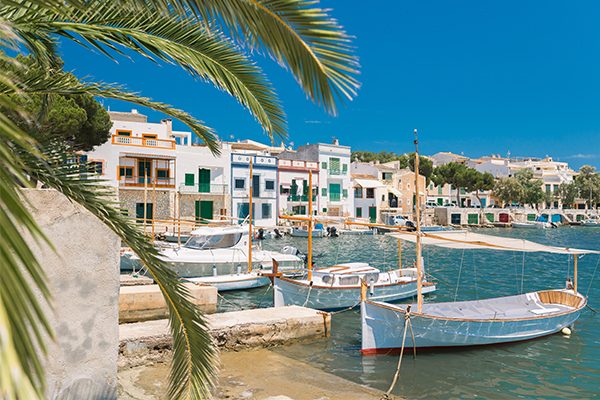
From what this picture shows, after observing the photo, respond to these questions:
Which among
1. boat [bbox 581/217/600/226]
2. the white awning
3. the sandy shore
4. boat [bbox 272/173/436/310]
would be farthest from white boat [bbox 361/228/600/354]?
boat [bbox 581/217/600/226]

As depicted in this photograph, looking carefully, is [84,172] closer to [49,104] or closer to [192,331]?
[192,331]

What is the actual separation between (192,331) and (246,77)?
7.41ft

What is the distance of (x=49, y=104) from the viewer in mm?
5617

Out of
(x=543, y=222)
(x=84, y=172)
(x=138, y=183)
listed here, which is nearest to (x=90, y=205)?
(x=84, y=172)

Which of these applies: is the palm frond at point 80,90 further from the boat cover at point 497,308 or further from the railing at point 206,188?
the railing at point 206,188

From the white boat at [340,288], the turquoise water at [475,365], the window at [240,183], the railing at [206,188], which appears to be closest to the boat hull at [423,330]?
the turquoise water at [475,365]

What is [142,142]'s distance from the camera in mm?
41375

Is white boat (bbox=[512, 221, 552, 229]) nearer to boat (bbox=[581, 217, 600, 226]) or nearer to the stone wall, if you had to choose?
boat (bbox=[581, 217, 600, 226])

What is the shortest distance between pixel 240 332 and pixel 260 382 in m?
2.57

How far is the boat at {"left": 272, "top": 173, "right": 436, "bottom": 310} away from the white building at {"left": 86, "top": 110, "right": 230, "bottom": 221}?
63.8ft

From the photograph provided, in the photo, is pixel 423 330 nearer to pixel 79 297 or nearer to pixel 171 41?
pixel 79 297

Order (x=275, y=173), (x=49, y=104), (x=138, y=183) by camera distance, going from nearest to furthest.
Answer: (x=49, y=104) → (x=138, y=183) → (x=275, y=173)

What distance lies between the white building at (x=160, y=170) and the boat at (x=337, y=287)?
63.8 ft

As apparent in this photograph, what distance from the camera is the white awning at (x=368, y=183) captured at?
64.6 m
